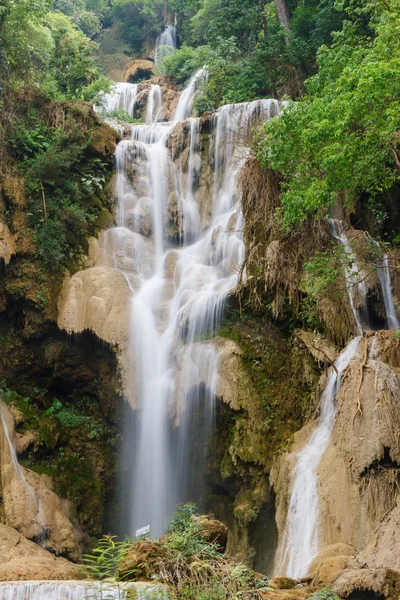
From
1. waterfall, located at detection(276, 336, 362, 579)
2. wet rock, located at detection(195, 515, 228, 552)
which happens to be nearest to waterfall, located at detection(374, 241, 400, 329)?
waterfall, located at detection(276, 336, 362, 579)

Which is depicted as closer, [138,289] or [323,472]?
[323,472]

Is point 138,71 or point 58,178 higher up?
point 138,71

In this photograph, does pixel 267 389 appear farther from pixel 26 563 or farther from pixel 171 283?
pixel 26 563

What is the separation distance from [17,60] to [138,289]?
8.44 meters

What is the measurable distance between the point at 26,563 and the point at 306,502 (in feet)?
15.4

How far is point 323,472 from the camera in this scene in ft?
31.1

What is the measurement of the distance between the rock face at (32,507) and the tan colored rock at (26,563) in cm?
56

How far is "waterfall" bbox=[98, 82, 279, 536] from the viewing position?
13.0 meters

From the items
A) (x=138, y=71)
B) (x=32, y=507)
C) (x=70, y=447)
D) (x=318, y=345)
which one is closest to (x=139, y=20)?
(x=138, y=71)

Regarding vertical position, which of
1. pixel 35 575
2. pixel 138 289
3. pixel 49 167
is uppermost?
pixel 49 167

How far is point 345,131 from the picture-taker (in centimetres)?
1159

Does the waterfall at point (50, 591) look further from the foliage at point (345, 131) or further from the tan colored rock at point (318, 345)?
the foliage at point (345, 131)

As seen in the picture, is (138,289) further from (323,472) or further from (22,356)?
(323,472)

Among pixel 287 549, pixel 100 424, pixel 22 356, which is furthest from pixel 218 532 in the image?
pixel 22 356
